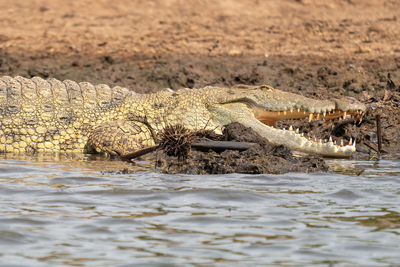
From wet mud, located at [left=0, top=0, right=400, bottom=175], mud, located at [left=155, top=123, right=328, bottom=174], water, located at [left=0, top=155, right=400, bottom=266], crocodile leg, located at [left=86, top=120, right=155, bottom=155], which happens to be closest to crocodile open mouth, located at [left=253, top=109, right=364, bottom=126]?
mud, located at [left=155, top=123, right=328, bottom=174]

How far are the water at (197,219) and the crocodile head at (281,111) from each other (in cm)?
121

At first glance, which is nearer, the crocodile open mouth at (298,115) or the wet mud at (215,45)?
the crocodile open mouth at (298,115)

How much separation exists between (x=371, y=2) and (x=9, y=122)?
11.0 m

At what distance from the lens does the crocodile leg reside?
7480mm

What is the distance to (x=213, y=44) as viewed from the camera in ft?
45.4

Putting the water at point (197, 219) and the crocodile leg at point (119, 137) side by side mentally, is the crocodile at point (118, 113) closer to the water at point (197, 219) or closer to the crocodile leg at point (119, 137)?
the crocodile leg at point (119, 137)

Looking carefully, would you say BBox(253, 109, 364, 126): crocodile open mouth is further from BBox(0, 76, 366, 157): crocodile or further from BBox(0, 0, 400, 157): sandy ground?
BBox(0, 0, 400, 157): sandy ground

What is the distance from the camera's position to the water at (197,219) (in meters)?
3.43

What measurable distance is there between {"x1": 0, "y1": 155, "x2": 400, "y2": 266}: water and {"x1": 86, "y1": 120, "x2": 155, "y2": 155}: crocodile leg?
1474mm

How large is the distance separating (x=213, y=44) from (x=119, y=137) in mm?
6724

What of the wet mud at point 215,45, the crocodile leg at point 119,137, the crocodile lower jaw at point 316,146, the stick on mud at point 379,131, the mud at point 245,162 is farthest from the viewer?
the wet mud at point 215,45

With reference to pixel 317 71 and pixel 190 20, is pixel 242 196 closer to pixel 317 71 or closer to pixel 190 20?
pixel 317 71

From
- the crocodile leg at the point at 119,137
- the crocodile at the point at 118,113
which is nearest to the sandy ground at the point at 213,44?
the crocodile at the point at 118,113

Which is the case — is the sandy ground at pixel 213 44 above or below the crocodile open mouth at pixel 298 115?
above
